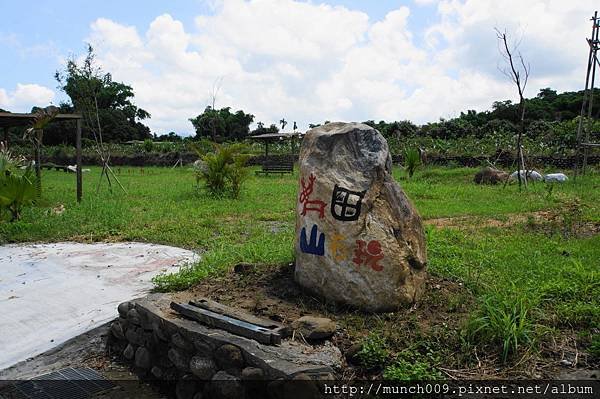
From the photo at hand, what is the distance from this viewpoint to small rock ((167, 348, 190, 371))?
328 cm

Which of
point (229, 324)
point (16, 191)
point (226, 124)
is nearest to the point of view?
point (229, 324)

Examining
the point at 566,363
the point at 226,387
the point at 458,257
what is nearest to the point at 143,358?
the point at 226,387

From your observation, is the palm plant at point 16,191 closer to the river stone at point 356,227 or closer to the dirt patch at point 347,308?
the dirt patch at point 347,308

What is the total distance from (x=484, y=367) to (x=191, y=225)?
525cm

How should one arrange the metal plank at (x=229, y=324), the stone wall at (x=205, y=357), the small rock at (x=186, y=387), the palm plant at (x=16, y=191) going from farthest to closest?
the palm plant at (x=16, y=191), the small rock at (x=186, y=387), the metal plank at (x=229, y=324), the stone wall at (x=205, y=357)

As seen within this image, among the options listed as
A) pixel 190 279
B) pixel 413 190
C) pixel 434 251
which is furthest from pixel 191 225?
pixel 413 190

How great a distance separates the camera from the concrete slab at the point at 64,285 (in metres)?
3.97

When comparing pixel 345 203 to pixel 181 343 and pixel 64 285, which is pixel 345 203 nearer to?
pixel 181 343

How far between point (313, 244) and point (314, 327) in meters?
0.76

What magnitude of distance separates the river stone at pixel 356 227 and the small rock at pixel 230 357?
2.89 feet

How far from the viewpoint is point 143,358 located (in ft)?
12.0

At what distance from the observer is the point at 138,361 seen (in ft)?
12.1

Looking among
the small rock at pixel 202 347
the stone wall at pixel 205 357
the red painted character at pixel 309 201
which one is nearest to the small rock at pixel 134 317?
the stone wall at pixel 205 357

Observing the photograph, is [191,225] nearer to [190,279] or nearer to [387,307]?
[190,279]
